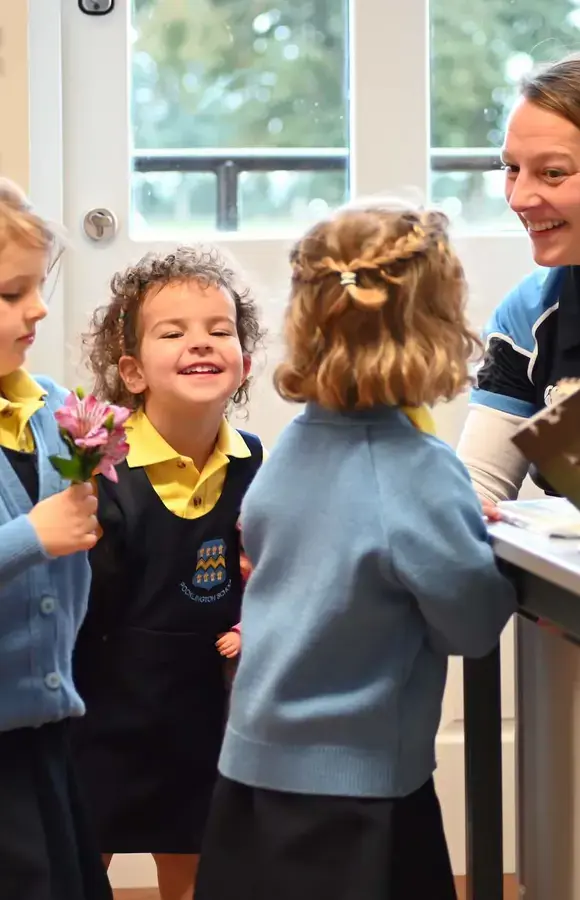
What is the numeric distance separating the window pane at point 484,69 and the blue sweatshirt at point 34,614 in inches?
40.9

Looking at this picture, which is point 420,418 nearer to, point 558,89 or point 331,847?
point 331,847

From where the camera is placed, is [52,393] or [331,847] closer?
[331,847]

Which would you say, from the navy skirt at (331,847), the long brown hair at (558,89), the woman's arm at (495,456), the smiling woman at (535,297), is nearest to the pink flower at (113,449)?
the navy skirt at (331,847)

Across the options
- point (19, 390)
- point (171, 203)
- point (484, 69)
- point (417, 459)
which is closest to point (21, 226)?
point (19, 390)

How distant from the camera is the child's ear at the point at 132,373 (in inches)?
59.4

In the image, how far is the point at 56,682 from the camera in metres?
1.22

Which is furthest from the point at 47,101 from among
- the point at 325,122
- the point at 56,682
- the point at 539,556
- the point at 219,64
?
the point at 539,556

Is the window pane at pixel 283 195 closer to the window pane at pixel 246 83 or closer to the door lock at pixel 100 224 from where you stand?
the window pane at pixel 246 83

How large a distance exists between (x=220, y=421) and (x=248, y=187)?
0.63m

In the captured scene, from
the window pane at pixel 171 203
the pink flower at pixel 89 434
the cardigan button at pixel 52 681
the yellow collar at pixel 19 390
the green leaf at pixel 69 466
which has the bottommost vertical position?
the cardigan button at pixel 52 681

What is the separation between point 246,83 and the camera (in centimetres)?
198

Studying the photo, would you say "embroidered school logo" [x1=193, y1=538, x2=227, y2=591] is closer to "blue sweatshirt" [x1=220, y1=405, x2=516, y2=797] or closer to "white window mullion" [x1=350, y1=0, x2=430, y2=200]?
"blue sweatshirt" [x1=220, y1=405, x2=516, y2=797]

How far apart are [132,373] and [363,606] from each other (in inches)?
23.2

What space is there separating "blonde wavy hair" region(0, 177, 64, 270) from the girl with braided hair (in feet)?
1.10
